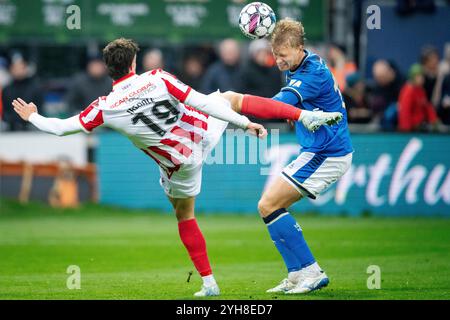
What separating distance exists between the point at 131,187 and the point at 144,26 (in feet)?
9.98

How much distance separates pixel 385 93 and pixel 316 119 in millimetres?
11187

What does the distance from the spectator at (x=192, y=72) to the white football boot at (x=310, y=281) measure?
417 inches

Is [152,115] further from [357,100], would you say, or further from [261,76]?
[357,100]

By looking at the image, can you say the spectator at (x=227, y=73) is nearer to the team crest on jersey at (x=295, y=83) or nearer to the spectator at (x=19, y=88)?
the spectator at (x=19, y=88)

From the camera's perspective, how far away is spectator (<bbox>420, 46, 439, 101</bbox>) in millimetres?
19991

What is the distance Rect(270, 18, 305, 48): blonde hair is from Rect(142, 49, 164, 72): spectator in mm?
9621

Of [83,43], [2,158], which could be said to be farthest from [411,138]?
[2,158]

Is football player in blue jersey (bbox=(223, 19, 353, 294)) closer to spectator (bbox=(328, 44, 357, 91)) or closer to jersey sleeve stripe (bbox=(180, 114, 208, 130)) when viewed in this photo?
jersey sleeve stripe (bbox=(180, 114, 208, 130))

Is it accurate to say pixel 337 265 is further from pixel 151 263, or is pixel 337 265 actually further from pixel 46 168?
pixel 46 168

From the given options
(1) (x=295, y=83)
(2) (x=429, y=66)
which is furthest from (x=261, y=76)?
(1) (x=295, y=83)

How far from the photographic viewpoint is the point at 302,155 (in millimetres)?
10094

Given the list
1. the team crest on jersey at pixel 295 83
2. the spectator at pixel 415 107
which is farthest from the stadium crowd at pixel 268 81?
the team crest on jersey at pixel 295 83

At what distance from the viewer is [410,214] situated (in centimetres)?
1898

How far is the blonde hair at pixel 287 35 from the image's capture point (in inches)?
385
